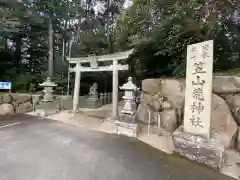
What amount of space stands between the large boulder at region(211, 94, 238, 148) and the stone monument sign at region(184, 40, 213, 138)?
0.77 metres

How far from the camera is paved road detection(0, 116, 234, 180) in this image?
4363mm

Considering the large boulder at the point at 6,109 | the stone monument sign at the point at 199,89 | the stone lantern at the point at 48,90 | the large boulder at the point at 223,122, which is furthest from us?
the large boulder at the point at 6,109

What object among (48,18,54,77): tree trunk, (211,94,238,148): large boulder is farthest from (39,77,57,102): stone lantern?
(211,94,238,148): large boulder

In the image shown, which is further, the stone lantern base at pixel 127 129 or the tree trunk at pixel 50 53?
the tree trunk at pixel 50 53

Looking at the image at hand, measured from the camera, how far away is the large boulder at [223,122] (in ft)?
19.2

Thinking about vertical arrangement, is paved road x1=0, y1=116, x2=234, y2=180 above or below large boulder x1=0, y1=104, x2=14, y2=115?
below

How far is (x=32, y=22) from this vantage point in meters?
13.9

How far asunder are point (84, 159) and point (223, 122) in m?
3.52

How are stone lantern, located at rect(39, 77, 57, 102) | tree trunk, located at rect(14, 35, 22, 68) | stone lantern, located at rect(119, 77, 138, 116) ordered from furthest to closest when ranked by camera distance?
tree trunk, located at rect(14, 35, 22, 68) < stone lantern, located at rect(39, 77, 57, 102) < stone lantern, located at rect(119, 77, 138, 116)

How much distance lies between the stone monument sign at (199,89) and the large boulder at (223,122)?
2.52 feet

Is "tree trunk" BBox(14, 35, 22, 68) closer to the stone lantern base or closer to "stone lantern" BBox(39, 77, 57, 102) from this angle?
"stone lantern" BBox(39, 77, 57, 102)

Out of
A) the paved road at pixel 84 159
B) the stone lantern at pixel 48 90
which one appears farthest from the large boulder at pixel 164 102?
the stone lantern at pixel 48 90

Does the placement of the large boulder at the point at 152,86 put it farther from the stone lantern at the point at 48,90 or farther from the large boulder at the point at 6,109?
the large boulder at the point at 6,109

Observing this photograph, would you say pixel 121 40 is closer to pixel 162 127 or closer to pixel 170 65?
pixel 170 65
